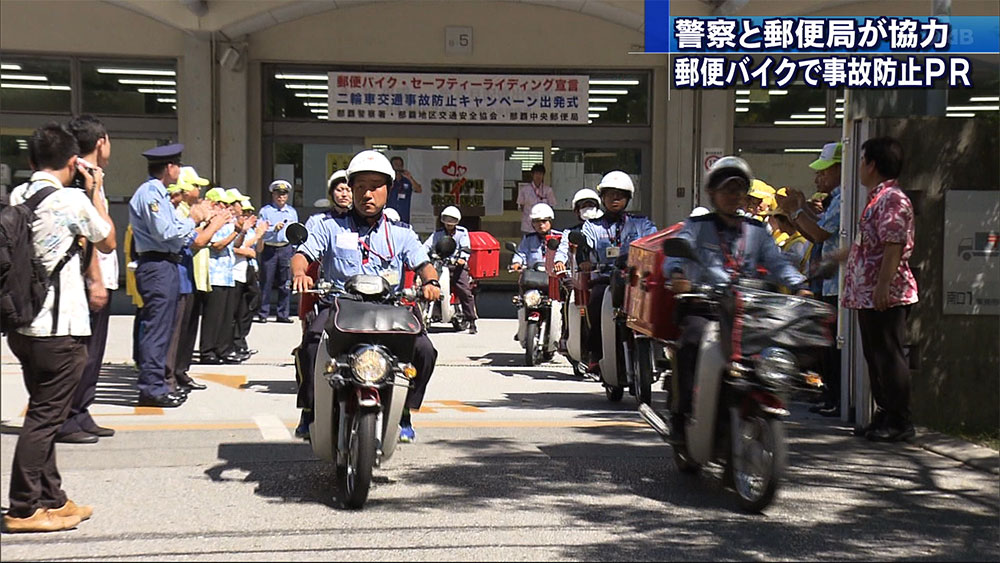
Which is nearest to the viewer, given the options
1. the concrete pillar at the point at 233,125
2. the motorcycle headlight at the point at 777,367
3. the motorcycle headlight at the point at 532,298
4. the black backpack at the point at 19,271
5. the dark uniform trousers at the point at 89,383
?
the black backpack at the point at 19,271

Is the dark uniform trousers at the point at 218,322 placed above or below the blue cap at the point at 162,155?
below

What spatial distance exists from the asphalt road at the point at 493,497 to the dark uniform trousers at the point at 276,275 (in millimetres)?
7547

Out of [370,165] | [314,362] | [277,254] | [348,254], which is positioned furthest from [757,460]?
[277,254]

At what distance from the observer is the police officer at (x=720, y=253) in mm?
6520

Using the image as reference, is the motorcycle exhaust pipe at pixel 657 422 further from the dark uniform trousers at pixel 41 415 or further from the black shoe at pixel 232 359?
the black shoe at pixel 232 359

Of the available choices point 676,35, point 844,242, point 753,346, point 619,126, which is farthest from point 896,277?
point 619,126

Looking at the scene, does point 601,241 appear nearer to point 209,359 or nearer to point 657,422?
point 657,422

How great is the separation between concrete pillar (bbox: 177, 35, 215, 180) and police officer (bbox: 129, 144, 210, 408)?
1124 centimetres

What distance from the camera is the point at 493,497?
6.47m

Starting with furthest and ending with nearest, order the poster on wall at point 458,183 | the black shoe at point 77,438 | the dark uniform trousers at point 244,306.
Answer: the poster on wall at point 458,183 < the dark uniform trousers at point 244,306 < the black shoe at point 77,438

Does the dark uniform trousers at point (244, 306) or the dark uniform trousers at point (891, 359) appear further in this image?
the dark uniform trousers at point (244, 306)

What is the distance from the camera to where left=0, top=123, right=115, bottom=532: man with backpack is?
213 inches

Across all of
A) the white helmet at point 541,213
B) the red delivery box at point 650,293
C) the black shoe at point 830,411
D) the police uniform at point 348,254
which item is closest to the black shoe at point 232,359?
the white helmet at point 541,213
